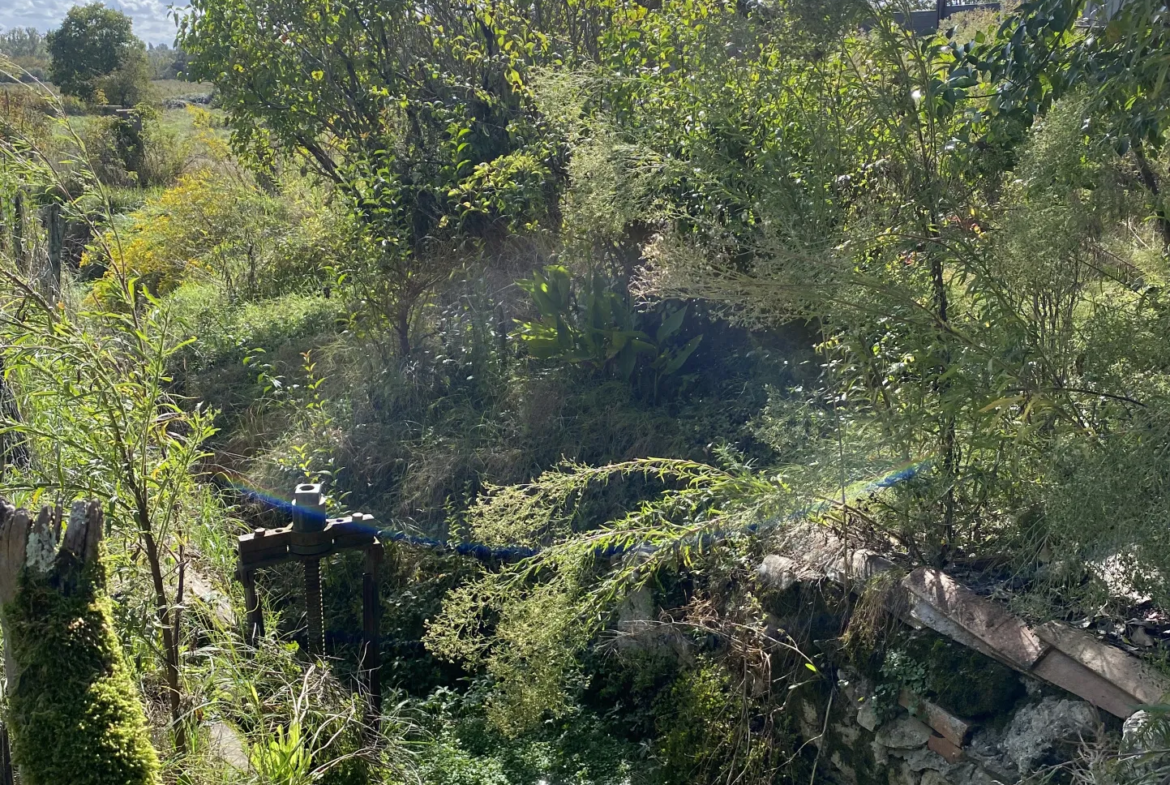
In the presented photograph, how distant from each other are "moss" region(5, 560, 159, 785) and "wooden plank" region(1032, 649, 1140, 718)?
2.30 metres

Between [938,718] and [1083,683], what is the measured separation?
1.43 feet

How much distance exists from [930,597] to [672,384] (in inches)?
95.1

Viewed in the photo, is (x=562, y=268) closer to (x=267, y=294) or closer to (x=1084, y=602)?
(x=1084, y=602)

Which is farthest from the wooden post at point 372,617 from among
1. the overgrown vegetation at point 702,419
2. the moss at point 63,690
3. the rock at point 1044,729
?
the rock at point 1044,729

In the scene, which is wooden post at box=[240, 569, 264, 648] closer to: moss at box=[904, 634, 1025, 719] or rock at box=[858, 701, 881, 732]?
rock at box=[858, 701, 881, 732]

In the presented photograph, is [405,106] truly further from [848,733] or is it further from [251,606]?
[848,733]

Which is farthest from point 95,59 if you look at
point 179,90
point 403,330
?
point 403,330

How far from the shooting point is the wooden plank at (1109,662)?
86.7 inches

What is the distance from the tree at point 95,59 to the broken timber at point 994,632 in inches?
845

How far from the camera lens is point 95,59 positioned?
837 inches

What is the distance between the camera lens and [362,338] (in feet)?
21.2

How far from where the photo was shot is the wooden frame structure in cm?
306

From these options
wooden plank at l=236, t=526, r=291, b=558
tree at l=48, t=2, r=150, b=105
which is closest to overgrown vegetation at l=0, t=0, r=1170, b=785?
wooden plank at l=236, t=526, r=291, b=558

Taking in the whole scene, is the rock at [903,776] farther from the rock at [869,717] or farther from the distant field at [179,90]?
the distant field at [179,90]
